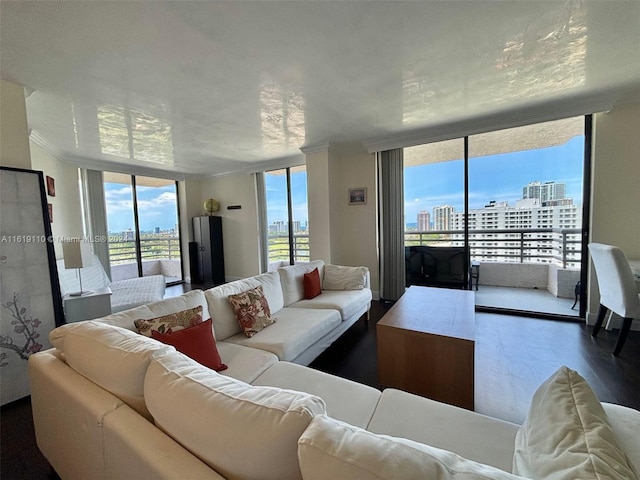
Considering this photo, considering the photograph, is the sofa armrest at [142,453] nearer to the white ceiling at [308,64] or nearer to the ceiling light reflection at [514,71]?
the white ceiling at [308,64]

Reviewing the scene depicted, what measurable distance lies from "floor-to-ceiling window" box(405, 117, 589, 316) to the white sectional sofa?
3.25m

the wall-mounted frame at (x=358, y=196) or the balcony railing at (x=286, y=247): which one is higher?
the wall-mounted frame at (x=358, y=196)

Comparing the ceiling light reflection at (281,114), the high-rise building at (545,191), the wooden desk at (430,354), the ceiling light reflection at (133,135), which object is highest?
the ceiling light reflection at (133,135)

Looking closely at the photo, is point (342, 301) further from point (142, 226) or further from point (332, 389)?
point (142, 226)

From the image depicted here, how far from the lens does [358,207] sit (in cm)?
436

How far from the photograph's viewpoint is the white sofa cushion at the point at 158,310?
1532mm

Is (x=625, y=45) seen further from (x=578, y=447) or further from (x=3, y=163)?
(x=3, y=163)

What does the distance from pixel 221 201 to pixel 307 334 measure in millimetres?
4794

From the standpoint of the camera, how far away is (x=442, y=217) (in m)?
4.01

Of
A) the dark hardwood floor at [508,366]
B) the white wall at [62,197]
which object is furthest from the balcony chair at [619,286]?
the white wall at [62,197]

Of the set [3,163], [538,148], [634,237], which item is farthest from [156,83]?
[634,237]

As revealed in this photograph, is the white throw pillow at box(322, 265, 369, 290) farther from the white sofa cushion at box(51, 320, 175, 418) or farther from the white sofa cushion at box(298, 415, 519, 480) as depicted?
the white sofa cushion at box(298, 415, 519, 480)

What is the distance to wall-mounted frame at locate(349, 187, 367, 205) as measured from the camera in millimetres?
4277

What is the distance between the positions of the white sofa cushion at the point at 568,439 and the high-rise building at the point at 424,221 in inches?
137
